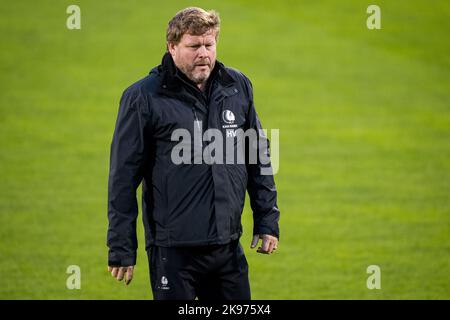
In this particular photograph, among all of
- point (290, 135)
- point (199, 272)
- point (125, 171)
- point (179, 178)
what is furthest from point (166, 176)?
point (290, 135)

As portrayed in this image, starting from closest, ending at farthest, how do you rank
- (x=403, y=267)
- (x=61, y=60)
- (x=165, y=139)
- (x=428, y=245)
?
(x=165, y=139) < (x=403, y=267) < (x=428, y=245) < (x=61, y=60)

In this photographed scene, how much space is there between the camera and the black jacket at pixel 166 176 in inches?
203

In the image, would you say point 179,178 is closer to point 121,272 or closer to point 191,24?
point 121,272

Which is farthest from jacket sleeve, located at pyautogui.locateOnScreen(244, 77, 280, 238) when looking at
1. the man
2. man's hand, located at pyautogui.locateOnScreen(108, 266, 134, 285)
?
man's hand, located at pyautogui.locateOnScreen(108, 266, 134, 285)

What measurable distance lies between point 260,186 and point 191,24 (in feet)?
3.40

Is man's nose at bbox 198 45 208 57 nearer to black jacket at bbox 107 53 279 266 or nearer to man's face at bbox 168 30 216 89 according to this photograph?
man's face at bbox 168 30 216 89

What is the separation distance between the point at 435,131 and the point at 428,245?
590cm

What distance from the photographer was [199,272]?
5.30 meters

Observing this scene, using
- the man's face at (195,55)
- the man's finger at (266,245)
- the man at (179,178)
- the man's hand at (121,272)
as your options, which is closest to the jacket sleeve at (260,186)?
the man's finger at (266,245)

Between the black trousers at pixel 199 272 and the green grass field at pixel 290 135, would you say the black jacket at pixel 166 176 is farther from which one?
the green grass field at pixel 290 135

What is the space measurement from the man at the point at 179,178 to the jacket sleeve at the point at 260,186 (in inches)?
6.9

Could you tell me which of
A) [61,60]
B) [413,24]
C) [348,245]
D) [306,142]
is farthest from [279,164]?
[413,24]

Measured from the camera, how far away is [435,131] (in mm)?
16250

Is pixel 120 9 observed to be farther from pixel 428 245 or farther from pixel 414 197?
pixel 428 245
